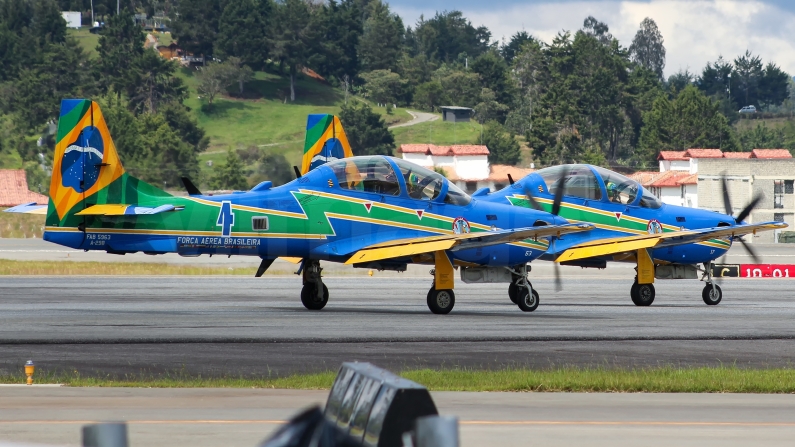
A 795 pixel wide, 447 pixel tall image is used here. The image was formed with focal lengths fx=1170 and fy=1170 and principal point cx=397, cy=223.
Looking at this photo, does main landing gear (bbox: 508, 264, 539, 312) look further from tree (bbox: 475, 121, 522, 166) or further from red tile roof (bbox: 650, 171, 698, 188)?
tree (bbox: 475, 121, 522, 166)

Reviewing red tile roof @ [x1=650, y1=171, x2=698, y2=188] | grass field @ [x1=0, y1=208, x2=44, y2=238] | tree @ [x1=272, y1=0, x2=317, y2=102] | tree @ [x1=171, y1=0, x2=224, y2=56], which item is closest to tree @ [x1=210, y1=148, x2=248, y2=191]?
grass field @ [x1=0, y1=208, x2=44, y2=238]

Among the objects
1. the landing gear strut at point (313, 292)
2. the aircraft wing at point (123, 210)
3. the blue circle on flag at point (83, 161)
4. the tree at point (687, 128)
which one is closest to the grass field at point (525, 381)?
the aircraft wing at point (123, 210)

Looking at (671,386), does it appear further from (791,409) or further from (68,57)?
(68,57)

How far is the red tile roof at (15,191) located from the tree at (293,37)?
3224 inches

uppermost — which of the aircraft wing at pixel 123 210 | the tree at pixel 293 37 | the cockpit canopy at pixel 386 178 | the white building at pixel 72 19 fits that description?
the white building at pixel 72 19

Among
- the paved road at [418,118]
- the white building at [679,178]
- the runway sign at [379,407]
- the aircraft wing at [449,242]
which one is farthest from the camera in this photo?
the paved road at [418,118]

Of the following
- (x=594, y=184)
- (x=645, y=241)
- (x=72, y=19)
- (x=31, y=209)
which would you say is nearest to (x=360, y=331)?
(x=31, y=209)

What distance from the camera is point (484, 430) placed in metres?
10.4

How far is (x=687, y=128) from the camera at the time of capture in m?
144

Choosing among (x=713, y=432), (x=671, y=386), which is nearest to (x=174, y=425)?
(x=713, y=432)

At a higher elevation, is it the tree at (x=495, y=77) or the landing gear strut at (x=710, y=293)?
the tree at (x=495, y=77)

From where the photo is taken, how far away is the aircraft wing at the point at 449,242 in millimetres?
24125

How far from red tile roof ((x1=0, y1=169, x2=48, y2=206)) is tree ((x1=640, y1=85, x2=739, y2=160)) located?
7871 centimetres

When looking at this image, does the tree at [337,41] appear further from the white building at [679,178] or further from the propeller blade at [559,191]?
the propeller blade at [559,191]
